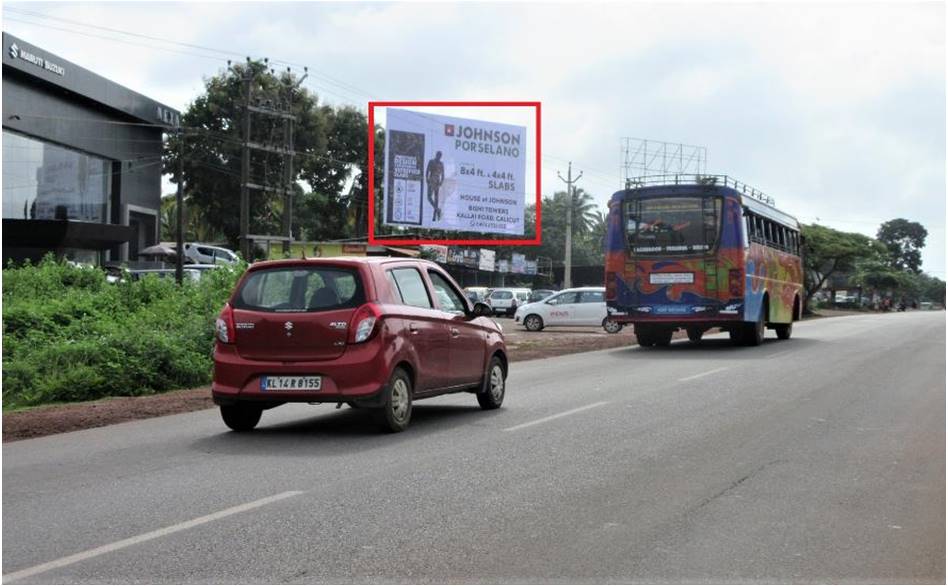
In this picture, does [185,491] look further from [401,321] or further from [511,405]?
[511,405]

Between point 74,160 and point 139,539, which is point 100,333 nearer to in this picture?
point 139,539

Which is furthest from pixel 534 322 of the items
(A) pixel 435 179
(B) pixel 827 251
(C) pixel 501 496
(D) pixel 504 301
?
(B) pixel 827 251

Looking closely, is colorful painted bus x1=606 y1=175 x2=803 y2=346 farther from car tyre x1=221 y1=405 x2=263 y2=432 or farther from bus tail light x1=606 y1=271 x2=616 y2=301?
car tyre x1=221 y1=405 x2=263 y2=432

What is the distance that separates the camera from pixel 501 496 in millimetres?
7566

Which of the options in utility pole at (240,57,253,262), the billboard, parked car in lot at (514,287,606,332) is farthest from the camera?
the billboard

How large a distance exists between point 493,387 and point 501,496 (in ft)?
18.2

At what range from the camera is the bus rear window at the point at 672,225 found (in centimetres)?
2452

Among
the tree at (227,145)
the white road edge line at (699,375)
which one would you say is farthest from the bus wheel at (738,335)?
the tree at (227,145)

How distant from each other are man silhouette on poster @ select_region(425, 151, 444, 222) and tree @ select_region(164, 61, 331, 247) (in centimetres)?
1673

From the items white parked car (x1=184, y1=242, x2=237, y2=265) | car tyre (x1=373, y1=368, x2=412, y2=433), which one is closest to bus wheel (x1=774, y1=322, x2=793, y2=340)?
car tyre (x1=373, y1=368, x2=412, y2=433)

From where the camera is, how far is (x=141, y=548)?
240 inches

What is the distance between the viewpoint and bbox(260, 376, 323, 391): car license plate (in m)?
10.4

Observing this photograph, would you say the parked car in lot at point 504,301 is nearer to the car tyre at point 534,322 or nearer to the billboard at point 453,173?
the billboard at point 453,173

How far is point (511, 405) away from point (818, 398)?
382 centimetres
